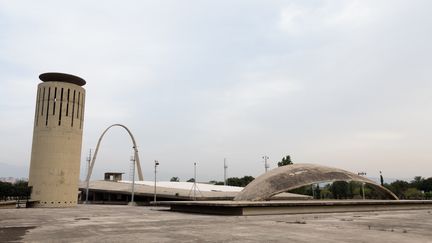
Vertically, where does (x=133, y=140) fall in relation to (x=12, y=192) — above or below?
above

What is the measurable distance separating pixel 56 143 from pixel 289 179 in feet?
87.0

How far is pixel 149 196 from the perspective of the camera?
69938 millimetres

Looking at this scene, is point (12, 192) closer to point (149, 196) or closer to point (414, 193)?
point (149, 196)

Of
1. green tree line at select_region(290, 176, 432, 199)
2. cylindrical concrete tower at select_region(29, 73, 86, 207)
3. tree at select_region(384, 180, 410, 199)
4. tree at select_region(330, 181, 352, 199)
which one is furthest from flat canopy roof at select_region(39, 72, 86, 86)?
tree at select_region(384, 180, 410, 199)

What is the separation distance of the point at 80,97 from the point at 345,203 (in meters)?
32.8

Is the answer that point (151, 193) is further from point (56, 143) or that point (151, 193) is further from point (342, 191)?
point (342, 191)

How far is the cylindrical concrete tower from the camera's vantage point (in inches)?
1630

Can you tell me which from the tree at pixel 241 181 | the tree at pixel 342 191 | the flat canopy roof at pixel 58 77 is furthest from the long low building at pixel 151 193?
the tree at pixel 241 181

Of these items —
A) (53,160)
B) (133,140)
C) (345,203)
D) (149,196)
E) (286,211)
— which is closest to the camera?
(286,211)

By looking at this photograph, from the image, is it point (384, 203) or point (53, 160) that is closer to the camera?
point (384, 203)

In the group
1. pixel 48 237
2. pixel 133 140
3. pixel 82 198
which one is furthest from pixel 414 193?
pixel 48 237

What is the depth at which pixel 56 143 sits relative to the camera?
42.0m

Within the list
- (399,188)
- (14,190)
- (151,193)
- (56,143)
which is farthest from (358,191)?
(14,190)

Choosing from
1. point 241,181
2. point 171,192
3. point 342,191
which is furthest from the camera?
point 241,181
